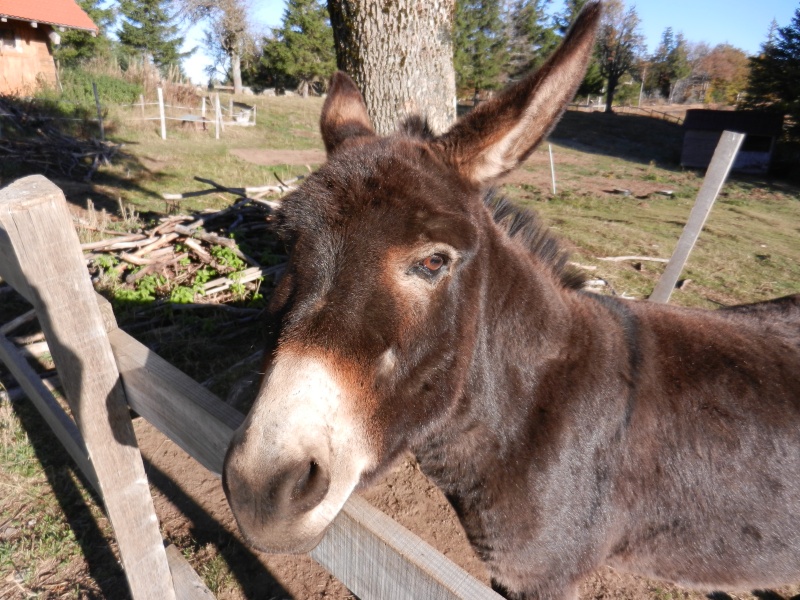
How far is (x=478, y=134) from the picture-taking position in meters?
1.78

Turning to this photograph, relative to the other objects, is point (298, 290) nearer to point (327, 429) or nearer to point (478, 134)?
point (327, 429)

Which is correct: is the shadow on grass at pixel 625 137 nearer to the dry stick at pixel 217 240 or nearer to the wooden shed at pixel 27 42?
the dry stick at pixel 217 240

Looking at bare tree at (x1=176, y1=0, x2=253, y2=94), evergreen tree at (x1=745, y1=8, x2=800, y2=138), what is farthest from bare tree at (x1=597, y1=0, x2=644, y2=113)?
bare tree at (x1=176, y1=0, x2=253, y2=94)

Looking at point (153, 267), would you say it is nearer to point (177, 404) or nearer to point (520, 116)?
point (177, 404)

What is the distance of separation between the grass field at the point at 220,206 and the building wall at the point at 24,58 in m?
5.05

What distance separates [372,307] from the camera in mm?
1543

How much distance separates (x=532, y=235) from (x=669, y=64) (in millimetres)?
70678

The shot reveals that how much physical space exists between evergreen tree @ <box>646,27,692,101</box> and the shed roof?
34941mm

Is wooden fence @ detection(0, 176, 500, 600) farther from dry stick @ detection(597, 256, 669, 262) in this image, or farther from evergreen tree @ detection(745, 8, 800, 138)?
evergreen tree @ detection(745, 8, 800, 138)

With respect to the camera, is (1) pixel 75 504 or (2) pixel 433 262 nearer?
(2) pixel 433 262

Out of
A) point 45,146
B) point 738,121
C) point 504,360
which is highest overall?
point 738,121

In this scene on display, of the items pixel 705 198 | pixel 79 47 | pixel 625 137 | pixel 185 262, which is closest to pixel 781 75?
pixel 625 137

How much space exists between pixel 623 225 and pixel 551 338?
446 inches

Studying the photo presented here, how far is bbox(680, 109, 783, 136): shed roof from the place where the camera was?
27.7 meters
